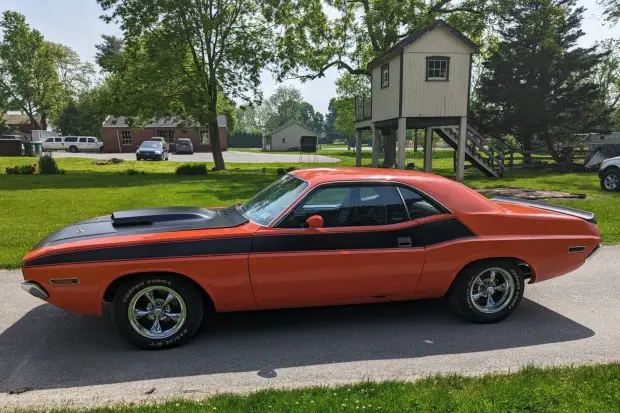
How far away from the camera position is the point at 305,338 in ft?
13.8

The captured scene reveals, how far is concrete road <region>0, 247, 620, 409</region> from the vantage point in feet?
11.2

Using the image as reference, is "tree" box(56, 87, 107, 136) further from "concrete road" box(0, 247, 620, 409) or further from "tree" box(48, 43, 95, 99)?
"concrete road" box(0, 247, 620, 409)

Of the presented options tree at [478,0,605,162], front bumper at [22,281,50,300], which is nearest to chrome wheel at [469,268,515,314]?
front bumper at [22,281,50,300]

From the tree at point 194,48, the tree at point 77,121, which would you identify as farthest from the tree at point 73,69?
the tree at point 194,48

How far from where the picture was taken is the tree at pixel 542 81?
27.8 m

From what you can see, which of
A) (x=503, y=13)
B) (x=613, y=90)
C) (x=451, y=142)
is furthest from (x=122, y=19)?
(x=613, y=90)

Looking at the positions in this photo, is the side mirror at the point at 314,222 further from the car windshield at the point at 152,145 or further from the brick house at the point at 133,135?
the brick house at the point at 133,135

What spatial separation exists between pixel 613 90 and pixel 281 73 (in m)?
47.1

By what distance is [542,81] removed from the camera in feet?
92.7

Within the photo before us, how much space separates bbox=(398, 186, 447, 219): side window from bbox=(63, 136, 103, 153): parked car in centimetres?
5074

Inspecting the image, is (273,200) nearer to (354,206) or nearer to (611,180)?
(354,206)

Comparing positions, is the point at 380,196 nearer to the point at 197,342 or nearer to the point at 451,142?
the point at 197,342

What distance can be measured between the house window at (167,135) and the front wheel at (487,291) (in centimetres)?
5244

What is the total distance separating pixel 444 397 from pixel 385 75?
1847 centimetres
